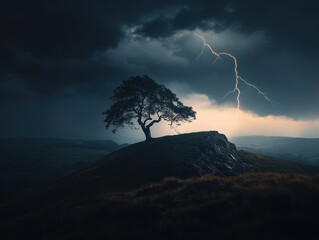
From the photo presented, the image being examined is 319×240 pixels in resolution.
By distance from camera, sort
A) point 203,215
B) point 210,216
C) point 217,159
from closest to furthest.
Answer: point 210,216, point 203,215, point 217,159

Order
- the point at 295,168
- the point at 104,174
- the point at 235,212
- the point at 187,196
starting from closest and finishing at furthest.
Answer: the point at 235,212, the point at 187,196, the point at 104,174, the point at 295,168

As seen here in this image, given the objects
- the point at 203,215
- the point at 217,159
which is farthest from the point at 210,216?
the point at 217,159

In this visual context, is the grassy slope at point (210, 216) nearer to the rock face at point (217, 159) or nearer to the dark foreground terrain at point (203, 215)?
the dark foreground terrain at point (203, 215)

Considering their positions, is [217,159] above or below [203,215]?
above

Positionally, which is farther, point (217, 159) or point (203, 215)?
point (217, 159)

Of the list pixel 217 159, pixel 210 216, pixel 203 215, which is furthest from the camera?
pixel 217 159

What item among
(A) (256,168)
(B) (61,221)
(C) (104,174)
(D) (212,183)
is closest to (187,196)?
(D) (212,183)

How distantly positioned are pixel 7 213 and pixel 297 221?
36.8 m

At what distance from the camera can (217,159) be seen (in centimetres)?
4553

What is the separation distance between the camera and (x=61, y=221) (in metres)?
22.1

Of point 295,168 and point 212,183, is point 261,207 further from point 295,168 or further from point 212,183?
point 295,168

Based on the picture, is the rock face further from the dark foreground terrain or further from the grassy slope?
the grassy slope

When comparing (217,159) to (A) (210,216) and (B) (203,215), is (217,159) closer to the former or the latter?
(B) (203,215)

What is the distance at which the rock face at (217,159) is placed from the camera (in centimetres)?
4069
